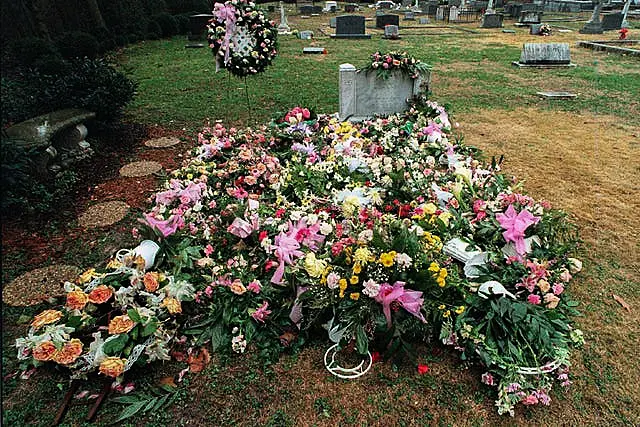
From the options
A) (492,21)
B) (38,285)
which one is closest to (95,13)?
(38,285)

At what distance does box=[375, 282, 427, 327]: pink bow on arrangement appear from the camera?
106 inches

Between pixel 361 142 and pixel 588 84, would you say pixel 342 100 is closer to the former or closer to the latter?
pixel 361 142

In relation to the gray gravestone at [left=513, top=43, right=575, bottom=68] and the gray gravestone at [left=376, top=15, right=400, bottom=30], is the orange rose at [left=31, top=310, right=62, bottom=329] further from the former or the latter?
the gray gravestone at [left=376, top=15, right=400, bottom=30]

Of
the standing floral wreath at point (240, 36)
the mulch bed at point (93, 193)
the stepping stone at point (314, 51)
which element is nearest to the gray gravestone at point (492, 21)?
the stepping stone at point (314, 51)

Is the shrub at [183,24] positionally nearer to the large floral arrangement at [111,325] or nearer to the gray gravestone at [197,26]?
the gray gravestone at [197,26]

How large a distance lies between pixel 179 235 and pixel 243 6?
3.95 m

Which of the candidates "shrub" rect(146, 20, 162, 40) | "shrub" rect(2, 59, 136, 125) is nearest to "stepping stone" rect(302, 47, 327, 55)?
"shrub" rect(146, 20, 162, 40)

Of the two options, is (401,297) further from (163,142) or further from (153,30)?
(153,30)

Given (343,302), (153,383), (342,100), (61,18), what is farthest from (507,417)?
(61,18)

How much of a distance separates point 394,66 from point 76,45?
10.2m

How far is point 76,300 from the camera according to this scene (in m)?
2.71

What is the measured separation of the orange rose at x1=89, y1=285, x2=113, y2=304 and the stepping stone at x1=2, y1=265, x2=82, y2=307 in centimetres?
83

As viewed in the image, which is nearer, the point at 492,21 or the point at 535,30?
the point at 535,30

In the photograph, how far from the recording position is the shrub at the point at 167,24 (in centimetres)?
1750
